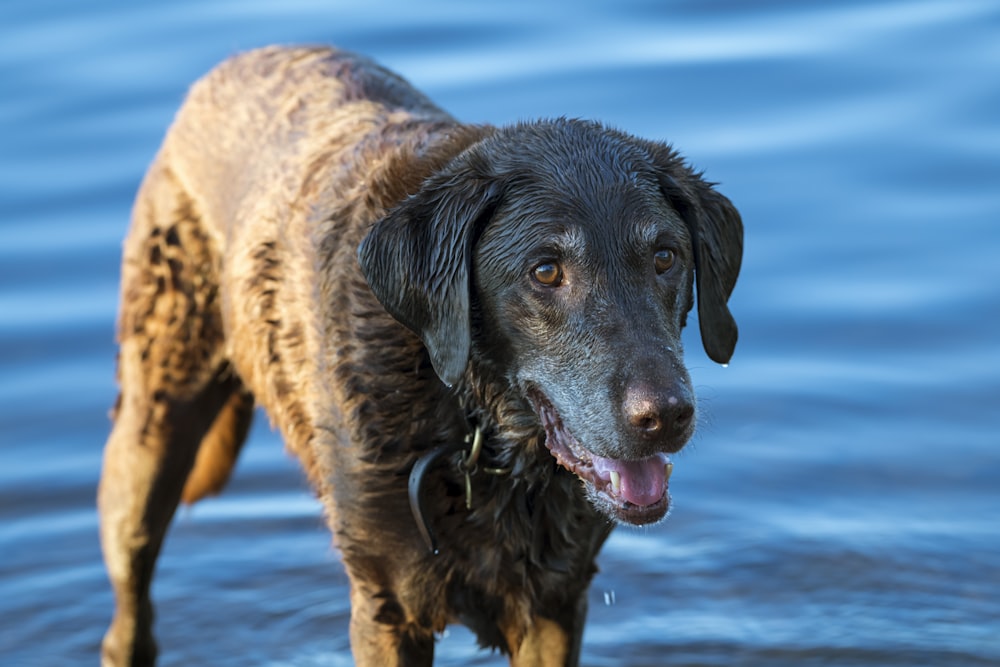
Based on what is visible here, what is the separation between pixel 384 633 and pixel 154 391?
4.78 feet

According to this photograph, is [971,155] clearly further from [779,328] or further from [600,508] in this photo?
[600,508]

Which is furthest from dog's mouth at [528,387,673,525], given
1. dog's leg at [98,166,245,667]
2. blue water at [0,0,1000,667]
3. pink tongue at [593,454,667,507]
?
blue water at [0,0,1000,667]

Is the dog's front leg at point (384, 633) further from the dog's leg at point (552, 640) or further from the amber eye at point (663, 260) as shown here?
the amber eye at point (663, 260)

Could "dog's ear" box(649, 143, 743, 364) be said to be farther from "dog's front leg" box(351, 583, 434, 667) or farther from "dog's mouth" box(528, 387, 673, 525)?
"dog's front leg" box(351, 583, 434, 667)

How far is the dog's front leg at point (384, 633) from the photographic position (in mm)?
4652

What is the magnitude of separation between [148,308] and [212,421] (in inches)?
19.3

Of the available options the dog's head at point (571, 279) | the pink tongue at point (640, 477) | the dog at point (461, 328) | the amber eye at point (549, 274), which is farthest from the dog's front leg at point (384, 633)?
the amber eye at point (549, 274)

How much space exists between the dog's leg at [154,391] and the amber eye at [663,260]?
6.38ft

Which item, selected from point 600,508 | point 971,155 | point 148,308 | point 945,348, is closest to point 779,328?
point 945,348

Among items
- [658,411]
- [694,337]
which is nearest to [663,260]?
[658,411]

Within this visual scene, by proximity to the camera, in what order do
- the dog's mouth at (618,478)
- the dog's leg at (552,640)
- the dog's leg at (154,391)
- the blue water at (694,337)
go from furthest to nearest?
the blue water at (694,337)
the dog's leg at (154,391)
the dog's leg at (552,640)
the dog's mouth at (618,478)

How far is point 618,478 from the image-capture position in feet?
13.6

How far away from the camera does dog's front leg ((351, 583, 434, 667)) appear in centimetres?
465

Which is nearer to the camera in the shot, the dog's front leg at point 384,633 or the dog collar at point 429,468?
the dog collar at point 429,468
